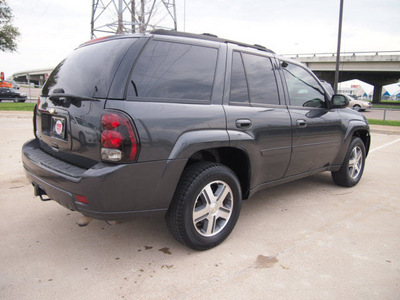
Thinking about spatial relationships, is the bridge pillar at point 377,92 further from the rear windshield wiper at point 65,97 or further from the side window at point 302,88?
the rear windshield wiper at point 65,97

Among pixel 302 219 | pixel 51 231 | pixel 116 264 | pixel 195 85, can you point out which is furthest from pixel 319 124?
pixel 51 231

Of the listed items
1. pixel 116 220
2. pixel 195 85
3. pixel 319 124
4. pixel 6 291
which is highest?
pixel 195 85

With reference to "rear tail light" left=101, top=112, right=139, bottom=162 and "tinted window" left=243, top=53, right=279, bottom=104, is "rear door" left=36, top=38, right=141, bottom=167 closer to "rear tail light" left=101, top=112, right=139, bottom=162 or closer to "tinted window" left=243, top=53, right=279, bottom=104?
"rear tail light" left=101, top=112, right=139, bottom=162

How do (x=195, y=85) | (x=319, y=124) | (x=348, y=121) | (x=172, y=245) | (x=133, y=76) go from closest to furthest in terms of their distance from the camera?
(x=133, y=76)
(x=195, y=85)
(x=172, y=245)
(x=319, y=124)
(x=348, y=121)

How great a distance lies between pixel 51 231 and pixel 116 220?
43.9 inches

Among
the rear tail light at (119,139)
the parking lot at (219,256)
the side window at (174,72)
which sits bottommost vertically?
the parking lot at (219,256)

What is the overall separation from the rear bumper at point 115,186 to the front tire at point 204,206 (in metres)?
0.13

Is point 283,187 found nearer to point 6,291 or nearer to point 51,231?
point 51,231

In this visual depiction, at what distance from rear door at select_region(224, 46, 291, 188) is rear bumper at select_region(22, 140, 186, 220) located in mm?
742

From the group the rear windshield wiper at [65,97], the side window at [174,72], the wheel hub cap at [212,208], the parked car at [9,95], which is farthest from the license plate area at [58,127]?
the parked car at [9,95]

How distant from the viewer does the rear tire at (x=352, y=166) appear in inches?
175

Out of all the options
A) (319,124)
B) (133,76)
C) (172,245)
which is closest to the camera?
→ (133,76)

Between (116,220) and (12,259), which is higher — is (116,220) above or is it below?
above

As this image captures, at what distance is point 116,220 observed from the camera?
7.45 ft
